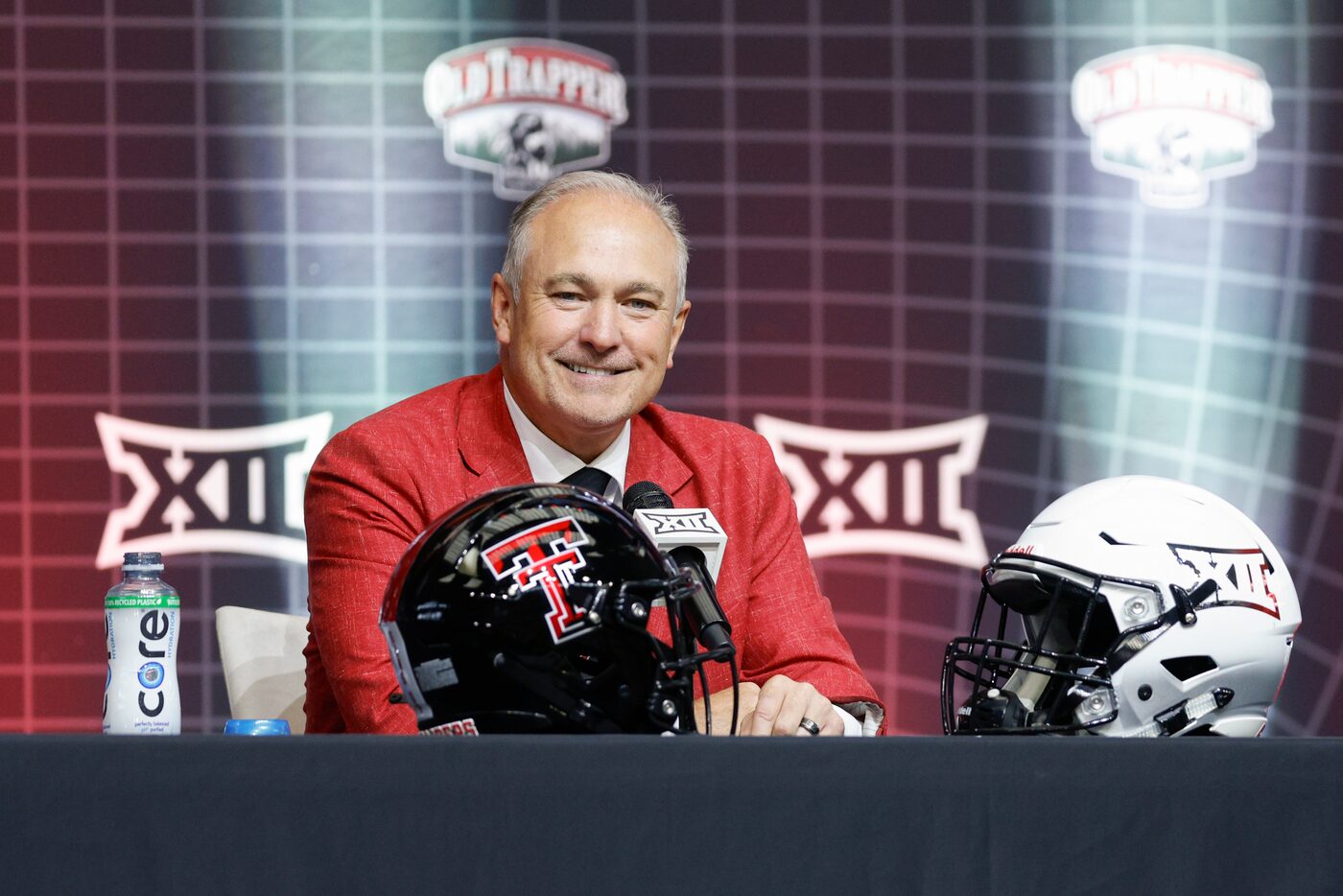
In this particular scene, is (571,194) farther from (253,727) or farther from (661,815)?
(661,815)

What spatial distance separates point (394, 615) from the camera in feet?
4.42

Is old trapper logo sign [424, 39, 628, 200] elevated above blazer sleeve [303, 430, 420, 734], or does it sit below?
above

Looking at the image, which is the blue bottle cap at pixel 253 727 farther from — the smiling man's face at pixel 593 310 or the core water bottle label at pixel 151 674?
the smiling man's face at pixel 593 310

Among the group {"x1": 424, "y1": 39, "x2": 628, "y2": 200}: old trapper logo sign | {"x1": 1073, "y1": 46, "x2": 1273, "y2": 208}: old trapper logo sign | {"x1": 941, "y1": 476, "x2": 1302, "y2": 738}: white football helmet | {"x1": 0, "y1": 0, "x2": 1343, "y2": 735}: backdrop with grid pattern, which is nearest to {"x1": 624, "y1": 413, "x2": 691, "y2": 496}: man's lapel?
{"x1": 941, "y1": 476, "x2": 1302, "y2": 738}: white football helmet

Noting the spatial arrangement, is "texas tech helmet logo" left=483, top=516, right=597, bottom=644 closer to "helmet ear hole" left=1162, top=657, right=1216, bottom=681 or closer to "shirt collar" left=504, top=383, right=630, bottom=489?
"shirt collar" left=504, top=383, right=630, bottom=489

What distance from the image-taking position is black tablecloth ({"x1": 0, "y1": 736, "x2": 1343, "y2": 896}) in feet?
3.08

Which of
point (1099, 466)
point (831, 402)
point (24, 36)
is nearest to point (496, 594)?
point (831, 402)

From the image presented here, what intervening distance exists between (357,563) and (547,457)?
14.3 inches

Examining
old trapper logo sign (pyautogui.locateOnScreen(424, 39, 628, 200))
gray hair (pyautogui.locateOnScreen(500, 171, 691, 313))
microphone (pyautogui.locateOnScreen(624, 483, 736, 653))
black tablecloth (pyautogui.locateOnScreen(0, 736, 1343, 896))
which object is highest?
old trapper logo sign (pyautogui.locateOnScreen(424, 39, 628, 200))

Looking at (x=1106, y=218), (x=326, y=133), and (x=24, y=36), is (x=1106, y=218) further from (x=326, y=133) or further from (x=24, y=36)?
(x=24, y=36)

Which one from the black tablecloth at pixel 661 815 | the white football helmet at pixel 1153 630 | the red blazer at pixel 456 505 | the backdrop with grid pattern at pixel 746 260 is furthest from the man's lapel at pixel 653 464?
the backdrop with grid pattern at pixel 746 260

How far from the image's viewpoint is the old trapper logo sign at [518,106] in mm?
3508

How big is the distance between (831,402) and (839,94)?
2.61 ft

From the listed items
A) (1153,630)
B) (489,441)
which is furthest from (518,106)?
(1153,630)
